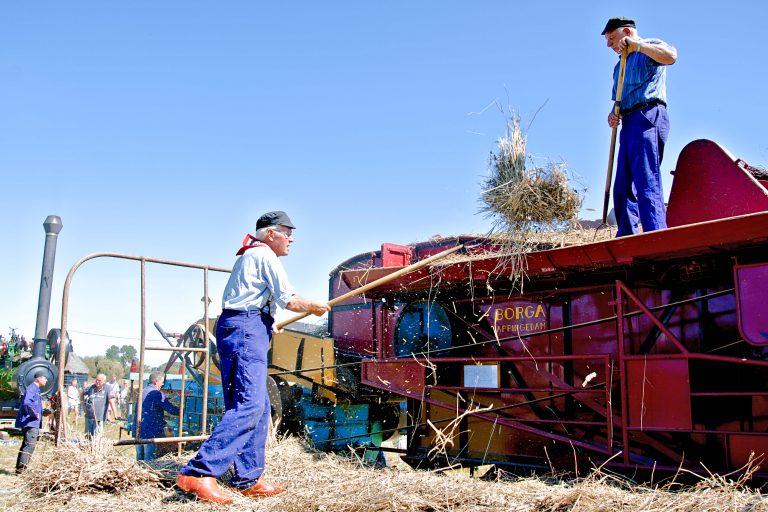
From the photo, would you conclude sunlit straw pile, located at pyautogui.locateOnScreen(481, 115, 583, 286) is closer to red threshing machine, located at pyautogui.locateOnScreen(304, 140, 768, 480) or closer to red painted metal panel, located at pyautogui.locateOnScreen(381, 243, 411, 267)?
red threshing machine, located at pyautogui.locateOnScreen(304, 140, 768, 480)

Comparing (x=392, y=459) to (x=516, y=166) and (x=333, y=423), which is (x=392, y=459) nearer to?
(x=333, y=423)

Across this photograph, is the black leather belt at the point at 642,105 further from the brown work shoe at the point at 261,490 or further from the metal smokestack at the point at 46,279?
the metal smokestack at the point at 46,279

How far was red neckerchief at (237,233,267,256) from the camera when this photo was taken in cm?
436

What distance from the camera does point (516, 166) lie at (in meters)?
5.29

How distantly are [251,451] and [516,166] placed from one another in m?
2.90

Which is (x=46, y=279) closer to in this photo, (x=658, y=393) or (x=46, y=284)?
(x=46, y=284)

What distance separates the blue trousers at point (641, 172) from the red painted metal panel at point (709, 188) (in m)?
0.18

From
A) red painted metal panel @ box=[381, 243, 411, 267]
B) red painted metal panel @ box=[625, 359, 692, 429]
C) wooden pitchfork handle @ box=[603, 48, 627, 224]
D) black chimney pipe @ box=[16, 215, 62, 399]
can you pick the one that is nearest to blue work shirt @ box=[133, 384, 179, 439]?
black chimney pipe @ box=[16, 215, 62, 399]

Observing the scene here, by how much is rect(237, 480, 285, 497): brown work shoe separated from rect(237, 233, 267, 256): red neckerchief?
1.45m

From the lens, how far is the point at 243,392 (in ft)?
13.1

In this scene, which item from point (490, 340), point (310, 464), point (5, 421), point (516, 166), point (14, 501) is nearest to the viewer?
point (14, 501)

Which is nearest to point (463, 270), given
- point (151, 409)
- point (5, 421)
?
point (151, 409)

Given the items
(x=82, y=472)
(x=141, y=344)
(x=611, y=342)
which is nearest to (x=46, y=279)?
(x=141, y=344)

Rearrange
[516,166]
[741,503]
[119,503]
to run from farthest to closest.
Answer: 1. [516,166]
2. [119,503]
3. [741,503]
